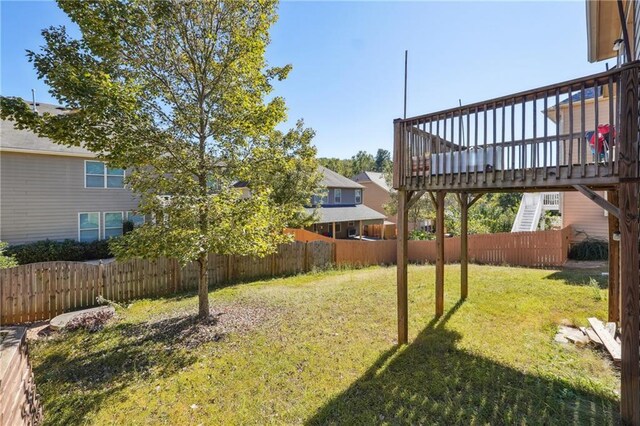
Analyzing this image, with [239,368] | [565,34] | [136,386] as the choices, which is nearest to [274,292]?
[239,368]

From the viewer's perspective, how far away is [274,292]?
8.98 meters

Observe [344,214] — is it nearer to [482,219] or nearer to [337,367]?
[482,219]

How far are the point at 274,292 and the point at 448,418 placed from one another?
20.2 feet

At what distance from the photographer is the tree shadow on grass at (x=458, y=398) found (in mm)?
3508

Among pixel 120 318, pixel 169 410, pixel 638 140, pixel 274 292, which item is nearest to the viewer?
pixel 638 140

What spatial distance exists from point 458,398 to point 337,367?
5.60 ft

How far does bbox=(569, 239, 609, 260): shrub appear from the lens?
1241cm

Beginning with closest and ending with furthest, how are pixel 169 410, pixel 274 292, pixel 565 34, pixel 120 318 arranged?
1. pixel 169 410
2. pixel 120 318
3. pixel 565 34
4. pixel 274 292

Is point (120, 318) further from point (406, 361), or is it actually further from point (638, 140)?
point (638, 140)

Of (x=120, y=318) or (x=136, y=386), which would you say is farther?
(x=120, y=318)

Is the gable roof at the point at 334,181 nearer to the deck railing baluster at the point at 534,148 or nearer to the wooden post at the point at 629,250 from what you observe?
the deck railing baluster at the point at 534,148

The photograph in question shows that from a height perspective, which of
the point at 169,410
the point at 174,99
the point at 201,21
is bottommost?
the point at 169,410

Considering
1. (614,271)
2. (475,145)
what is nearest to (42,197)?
(475,145)

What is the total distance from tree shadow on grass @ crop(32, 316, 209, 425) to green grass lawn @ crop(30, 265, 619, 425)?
2cm
